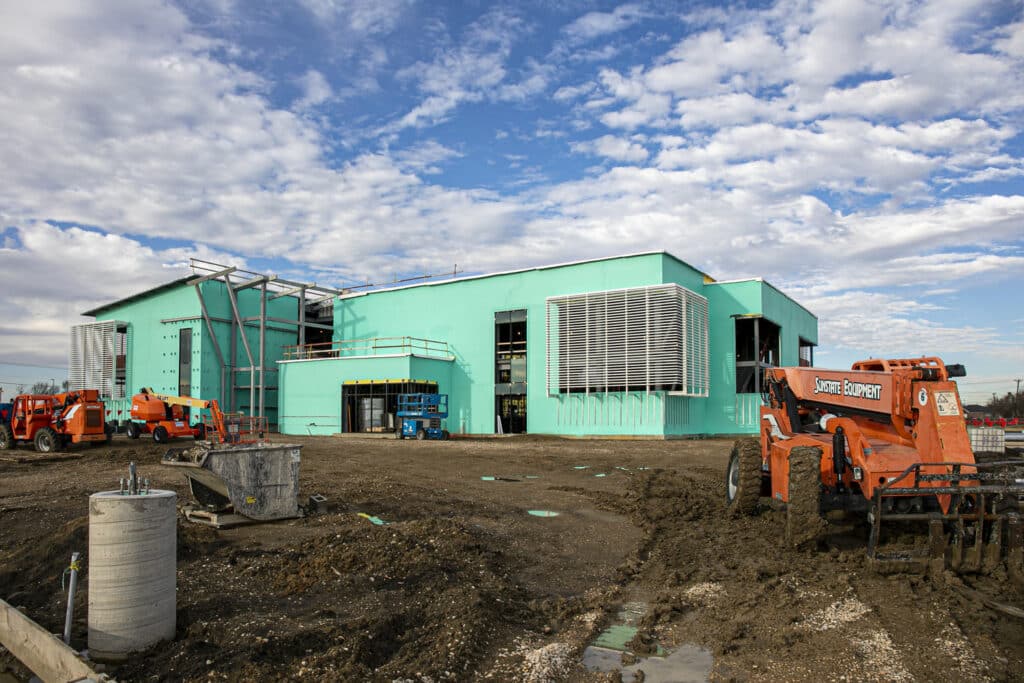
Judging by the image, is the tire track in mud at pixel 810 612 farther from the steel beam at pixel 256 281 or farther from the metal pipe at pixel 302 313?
the metal pipe at pixel 302 313

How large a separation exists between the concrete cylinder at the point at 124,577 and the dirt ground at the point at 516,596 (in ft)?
0.79

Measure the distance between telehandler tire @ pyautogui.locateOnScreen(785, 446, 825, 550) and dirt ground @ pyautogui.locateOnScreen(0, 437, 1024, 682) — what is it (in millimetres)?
300

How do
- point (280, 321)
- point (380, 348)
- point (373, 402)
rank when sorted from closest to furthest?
point (373, 402)
point (380, 348)
point (280, 321)

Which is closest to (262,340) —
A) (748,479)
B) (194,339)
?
(194,339)

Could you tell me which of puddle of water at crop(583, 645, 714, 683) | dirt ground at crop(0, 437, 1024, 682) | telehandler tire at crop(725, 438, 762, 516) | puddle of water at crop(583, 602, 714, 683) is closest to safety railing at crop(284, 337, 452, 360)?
dirt ground at crop(0, 437, 1024, 682)

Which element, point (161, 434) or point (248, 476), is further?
point (161, 434)

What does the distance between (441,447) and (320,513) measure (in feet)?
50.1

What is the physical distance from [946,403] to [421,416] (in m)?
25.1

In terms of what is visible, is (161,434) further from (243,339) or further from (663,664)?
(663,664)

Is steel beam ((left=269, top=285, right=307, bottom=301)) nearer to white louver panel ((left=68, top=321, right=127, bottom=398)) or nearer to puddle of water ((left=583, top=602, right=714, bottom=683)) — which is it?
white louver panel ((left=68, top=321, right=127, bottom=398))

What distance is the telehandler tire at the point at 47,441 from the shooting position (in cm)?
2497

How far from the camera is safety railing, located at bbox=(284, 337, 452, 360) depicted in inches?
1512

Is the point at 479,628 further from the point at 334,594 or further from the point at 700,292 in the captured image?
the point at 700,292

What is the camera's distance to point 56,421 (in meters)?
25.6
